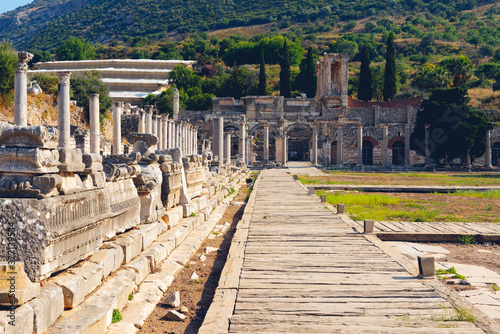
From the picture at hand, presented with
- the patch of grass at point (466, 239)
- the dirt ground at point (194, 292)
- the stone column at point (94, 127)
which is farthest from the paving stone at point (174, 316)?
the stone column at point (94, 127)

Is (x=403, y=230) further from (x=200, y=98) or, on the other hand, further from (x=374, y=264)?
(x=200, y=98)

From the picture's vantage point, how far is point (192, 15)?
14550cm

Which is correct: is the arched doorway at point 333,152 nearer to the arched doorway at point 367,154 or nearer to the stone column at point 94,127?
the arched doorway at point 367,154

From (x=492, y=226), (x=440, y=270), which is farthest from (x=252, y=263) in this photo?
(x=492, y=226)

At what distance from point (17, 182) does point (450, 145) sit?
158 feet

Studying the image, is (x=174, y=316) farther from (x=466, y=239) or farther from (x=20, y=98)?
(x=20, y=98)

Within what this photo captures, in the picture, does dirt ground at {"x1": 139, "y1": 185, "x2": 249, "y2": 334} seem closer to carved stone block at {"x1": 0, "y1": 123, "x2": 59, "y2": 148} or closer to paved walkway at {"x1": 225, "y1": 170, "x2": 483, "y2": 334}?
paved walkway at {"x1": 225, "y1": 170, "x2": 483, "y2": 334}

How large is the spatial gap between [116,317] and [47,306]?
1.00 m

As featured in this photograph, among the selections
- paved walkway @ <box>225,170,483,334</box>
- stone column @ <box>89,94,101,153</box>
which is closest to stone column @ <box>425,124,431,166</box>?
stone column @ <box>89,94,101,153</box>

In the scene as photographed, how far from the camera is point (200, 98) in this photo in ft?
219

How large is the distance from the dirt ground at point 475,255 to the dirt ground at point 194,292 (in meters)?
3.83

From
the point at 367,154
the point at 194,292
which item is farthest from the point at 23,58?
the point at 367,154

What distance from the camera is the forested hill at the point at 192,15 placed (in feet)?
430

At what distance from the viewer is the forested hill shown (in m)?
131
